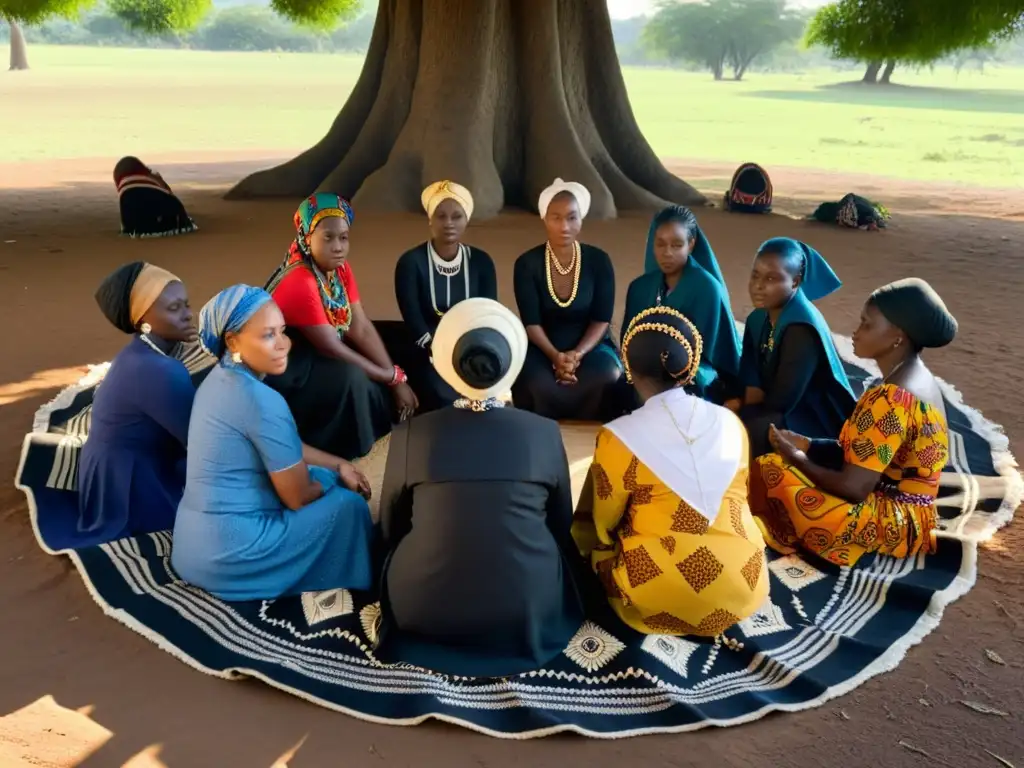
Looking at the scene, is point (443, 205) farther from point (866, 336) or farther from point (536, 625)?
point (536, 625)

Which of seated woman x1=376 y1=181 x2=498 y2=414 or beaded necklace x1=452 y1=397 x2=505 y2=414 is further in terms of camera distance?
seated woman x1=376 y1=181 x2=498 y2=414

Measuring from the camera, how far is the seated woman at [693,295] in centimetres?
435

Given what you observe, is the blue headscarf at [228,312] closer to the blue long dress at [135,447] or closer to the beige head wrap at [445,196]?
the blue long dress at [135,447]

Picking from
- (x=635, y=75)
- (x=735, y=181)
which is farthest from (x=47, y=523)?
(x=635, y=75)

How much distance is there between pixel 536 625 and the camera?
2.75 m

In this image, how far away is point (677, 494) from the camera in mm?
2758

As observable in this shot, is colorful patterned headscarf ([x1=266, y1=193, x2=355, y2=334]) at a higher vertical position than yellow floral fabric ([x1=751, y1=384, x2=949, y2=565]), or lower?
higher

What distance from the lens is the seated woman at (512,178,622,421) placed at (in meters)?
4.65

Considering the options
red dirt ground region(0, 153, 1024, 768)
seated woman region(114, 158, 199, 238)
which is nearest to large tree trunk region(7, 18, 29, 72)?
seated woman region(114, 158, 199, 238)

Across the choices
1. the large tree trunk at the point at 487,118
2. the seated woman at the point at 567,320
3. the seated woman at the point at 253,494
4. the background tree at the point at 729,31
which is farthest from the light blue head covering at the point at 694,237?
the background tree at the point at 729,31

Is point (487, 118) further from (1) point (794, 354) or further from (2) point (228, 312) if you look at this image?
(2) point (228, 312)

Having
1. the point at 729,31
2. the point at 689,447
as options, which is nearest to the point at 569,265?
the point at 689,447

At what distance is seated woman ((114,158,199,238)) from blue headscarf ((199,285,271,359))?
6.88 meters

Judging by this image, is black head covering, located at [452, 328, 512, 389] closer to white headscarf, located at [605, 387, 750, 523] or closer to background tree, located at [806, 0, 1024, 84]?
white headscarf, located at [605, 387, 750, 523]
